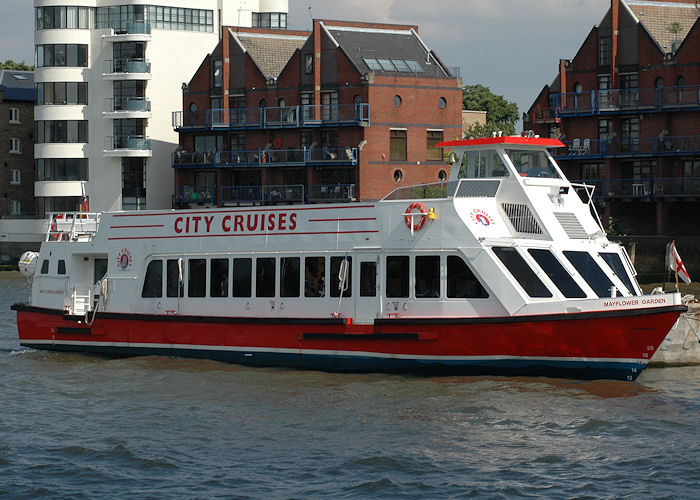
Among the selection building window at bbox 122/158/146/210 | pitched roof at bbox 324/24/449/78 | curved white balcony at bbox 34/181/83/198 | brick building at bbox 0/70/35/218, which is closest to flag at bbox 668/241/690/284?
pitched roof at bbox 324/24/449/78

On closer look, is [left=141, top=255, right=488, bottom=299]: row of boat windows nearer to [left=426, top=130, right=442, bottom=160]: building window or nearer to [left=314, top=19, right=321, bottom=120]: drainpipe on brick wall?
[left=426, top=130, right=442, bottom=160]: building window

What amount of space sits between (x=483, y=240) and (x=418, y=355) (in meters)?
2.72

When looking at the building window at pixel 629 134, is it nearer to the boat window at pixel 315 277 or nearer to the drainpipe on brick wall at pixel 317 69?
the drainpipe on brick wall at pixel 317 69

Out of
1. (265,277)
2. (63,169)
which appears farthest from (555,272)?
(63,169)

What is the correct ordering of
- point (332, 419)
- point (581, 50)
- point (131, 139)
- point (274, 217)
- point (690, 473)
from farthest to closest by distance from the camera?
point (131, 139), point (581, 50), point (274, 217), point (332, 419), point (690, 473)

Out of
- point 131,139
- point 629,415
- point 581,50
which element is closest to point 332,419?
point 629,415

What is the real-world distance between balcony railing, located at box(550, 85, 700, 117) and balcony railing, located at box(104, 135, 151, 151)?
89.7 ft

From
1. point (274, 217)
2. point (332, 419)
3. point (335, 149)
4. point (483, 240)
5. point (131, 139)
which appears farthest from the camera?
point (131, 139)

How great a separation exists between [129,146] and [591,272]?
55.5m

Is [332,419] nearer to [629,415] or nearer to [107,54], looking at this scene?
[629,415]

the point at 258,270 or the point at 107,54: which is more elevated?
the point at 107,54

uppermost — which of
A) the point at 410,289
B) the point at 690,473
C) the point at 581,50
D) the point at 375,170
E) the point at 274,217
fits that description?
the point at 581,50

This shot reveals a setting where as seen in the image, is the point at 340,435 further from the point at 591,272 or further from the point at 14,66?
the point at 14,66

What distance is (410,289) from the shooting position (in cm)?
2358
